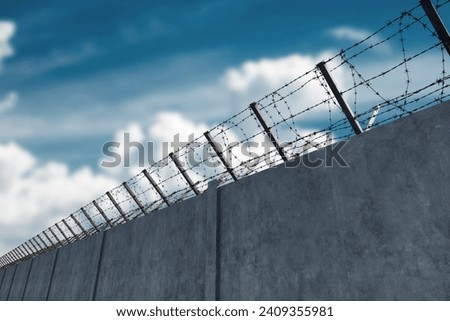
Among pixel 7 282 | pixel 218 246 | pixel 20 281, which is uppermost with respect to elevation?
pixel 7 282

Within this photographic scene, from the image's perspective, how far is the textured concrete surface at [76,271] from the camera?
29.4ft

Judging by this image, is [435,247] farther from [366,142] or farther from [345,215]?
[366,142]

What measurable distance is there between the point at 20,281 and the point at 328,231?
1652 cm

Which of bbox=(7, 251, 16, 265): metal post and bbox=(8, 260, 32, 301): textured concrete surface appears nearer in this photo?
bbox=(8, 260, 32, 301): textured concrete surface

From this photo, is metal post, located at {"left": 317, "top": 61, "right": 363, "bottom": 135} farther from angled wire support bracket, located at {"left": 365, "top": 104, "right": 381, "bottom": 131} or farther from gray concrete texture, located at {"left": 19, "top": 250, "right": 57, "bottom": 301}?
gray concrete texture, located at {"left": 19, "top": 250, "right": 57, "bottom": 301}

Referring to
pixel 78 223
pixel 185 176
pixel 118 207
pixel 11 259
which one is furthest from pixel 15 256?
pixel 185 176

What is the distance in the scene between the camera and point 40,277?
13.1 m

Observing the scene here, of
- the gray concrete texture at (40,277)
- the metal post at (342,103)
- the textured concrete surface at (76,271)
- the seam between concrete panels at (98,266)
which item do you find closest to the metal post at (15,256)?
the gray concrete texture at (40,277)

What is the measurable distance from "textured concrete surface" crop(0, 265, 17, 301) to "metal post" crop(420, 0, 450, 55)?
2020cm

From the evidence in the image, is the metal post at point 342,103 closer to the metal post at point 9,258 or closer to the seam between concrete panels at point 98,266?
the seam between concrete panels at point 98,266

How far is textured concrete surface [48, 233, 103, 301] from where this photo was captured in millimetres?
8956

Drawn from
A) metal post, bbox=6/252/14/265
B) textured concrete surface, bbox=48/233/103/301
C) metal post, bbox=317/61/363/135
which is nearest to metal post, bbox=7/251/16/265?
metal post, bbox=6/252/14/265

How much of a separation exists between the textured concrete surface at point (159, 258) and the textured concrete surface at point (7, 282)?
12.7m

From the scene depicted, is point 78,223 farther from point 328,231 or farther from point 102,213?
point 328,231
